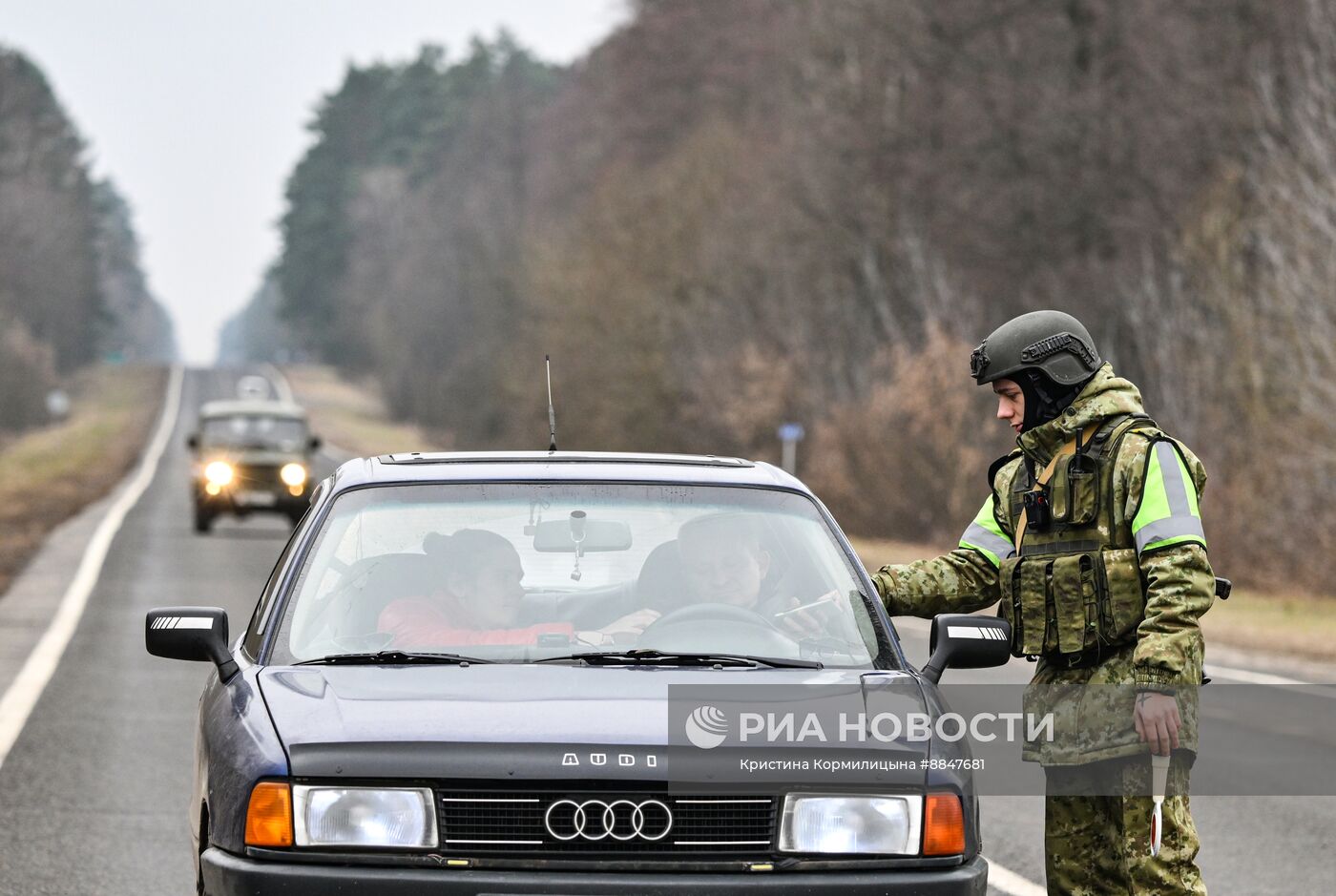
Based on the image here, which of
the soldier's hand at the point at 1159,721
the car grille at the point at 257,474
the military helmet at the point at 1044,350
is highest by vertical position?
the military helmet at the point at 1044,350

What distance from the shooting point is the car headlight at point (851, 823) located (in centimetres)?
430

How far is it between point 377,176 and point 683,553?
406ft

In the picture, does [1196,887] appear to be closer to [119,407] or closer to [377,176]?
[119,407]

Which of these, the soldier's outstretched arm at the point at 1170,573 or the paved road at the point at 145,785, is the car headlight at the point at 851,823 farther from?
the paved road at the point at 145,785

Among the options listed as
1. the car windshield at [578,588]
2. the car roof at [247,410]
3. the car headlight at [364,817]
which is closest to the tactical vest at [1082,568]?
the car windshield at [578,588]

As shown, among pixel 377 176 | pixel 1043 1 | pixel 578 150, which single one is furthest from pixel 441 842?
pixel 377 176

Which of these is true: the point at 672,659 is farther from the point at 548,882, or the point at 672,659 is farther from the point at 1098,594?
the point at 1098,594

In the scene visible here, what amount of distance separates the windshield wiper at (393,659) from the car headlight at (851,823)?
94 cm

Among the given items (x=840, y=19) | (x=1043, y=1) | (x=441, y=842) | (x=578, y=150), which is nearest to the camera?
(x=441, y=842)

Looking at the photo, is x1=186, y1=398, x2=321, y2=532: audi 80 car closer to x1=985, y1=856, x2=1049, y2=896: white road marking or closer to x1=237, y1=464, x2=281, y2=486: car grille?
x1=237, y1=464, x2=281, y2=486: car grille

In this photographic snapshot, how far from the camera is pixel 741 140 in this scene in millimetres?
52750

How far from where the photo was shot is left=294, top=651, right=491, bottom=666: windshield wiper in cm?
488

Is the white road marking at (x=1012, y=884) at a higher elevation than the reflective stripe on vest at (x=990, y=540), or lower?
lower

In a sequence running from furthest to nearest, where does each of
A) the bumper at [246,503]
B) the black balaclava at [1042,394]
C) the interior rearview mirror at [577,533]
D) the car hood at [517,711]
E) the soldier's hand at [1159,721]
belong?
the bumper at [246,503], the interior rearview mirror at [577,533], the black balaclava at [1042,394], the soldier's hand at [1159,721], the car hood at [517,711]
